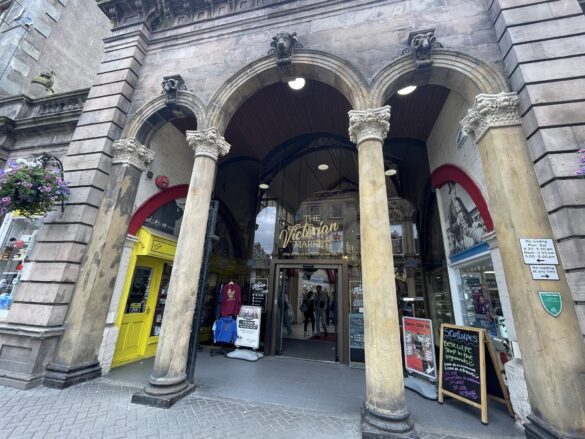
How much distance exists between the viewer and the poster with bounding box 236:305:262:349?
23.8 feet

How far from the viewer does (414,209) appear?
8.29 metres

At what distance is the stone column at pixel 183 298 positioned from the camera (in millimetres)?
3975

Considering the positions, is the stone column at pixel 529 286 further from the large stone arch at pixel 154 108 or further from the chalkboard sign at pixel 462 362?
the large stone arch at pixel 154 108

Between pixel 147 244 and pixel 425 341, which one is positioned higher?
pixel 147 244

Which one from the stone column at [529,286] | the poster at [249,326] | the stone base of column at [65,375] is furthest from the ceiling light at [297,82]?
the stone base of column at [65,375]

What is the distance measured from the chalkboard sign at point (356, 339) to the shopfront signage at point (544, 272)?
13.3ft

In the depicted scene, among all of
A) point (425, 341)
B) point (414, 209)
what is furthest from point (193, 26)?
point (425, 341)

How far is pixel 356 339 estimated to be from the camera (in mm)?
6574

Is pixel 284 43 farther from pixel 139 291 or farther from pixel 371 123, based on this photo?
pixel 139 291

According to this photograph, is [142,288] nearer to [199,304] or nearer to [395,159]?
[199,304]

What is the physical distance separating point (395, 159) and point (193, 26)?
701cm

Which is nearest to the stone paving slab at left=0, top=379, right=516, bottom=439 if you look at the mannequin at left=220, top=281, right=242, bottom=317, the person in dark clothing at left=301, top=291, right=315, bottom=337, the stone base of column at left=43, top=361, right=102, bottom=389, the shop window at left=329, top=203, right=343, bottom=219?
the stone base of column at left=43, top=361, right=102, bottom=389

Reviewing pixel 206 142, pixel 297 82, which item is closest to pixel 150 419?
pixel 206 142

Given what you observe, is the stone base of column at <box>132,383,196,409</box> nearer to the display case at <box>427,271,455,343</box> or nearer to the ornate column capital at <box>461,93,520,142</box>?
the display case at <box>427,271,455,343</box>
